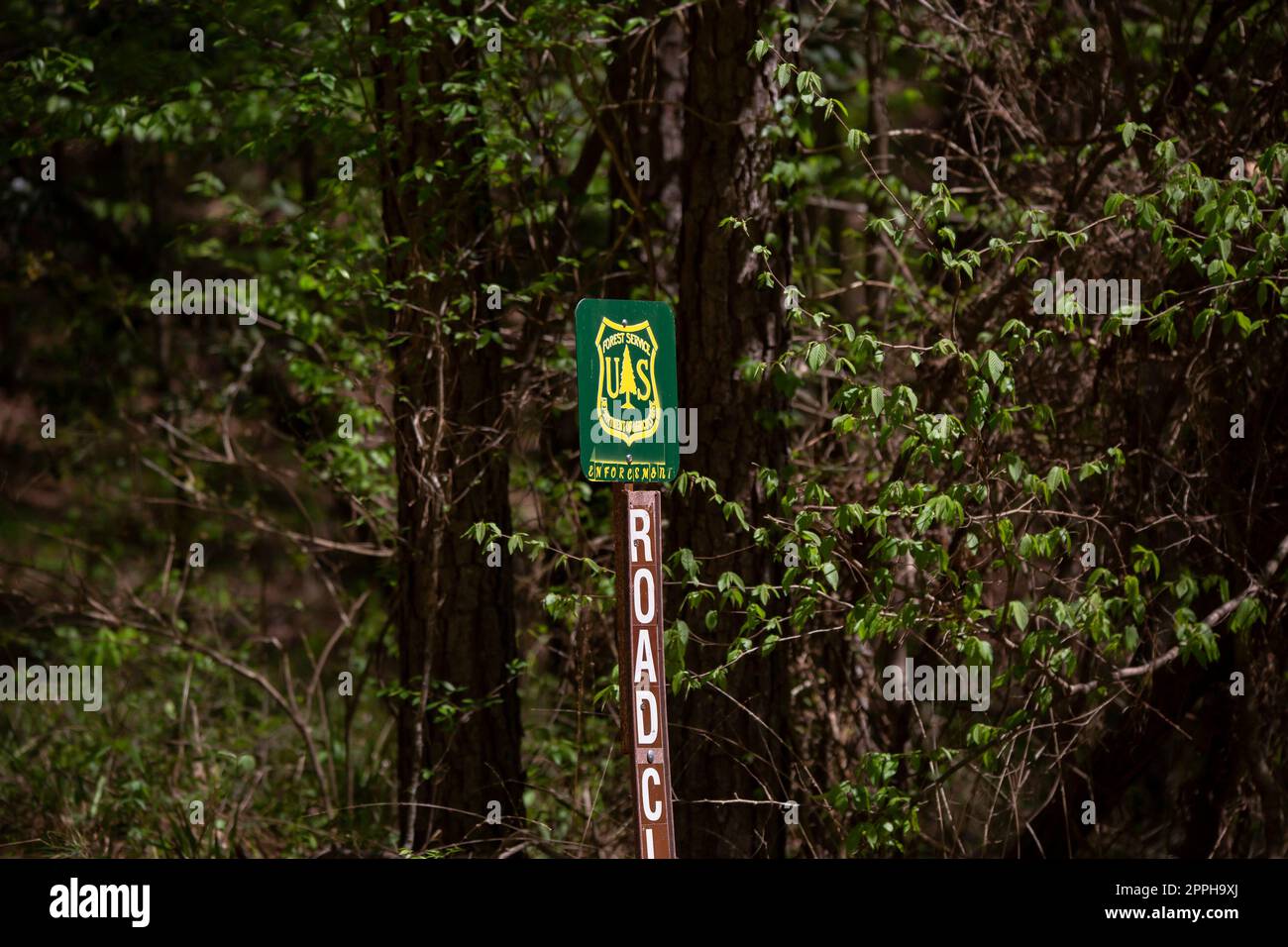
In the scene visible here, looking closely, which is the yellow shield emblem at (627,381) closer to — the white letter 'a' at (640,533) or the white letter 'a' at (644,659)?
the white letter 'a' at (640,533)

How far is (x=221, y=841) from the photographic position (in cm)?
676

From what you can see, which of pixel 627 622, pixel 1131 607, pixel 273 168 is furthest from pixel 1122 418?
pixel 273 168

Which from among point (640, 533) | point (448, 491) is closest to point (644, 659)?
point (640, 533)

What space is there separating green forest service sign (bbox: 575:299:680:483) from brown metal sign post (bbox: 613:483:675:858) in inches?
4.3

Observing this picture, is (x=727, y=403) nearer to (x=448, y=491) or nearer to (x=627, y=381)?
(x=448, y=491)

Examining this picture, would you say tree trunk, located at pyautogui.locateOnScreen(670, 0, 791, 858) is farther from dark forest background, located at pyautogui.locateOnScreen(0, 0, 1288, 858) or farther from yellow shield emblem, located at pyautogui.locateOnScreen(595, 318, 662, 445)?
yellow shield emblem, located at pyautogui.locateOnScreen(595, 318, 662, 445)

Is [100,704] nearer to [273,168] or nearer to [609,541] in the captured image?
[609,541]

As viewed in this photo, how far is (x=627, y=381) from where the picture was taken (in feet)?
12.2

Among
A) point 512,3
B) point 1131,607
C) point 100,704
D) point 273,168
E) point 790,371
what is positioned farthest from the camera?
point 273,168

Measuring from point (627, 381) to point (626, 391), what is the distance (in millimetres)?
29

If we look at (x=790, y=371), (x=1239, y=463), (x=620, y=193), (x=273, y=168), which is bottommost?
(x=1239, y=463)

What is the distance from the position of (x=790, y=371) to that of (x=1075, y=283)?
1.41 meters

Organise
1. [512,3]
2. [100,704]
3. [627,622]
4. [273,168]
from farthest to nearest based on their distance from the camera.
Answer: [273,168] → [100,704] → [512,3] → [627,622]

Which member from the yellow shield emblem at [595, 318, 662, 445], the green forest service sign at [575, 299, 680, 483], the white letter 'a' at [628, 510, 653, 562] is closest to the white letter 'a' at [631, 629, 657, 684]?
the white letter 'a' at [628, 510, 653, 562]
